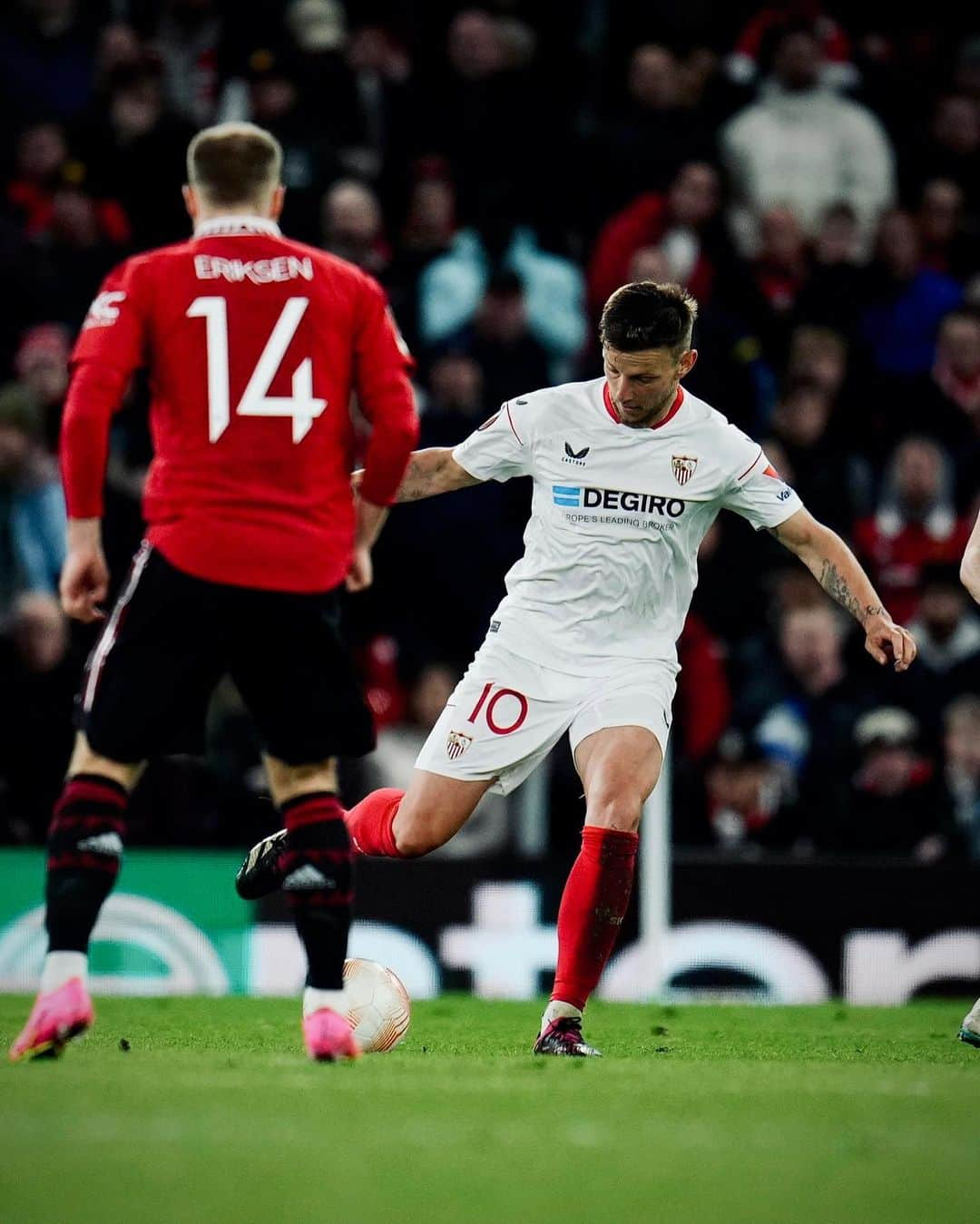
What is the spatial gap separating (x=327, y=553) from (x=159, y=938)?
192 inches

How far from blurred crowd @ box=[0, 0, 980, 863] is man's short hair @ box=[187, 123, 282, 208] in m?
5.03

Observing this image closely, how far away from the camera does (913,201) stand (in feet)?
46.2

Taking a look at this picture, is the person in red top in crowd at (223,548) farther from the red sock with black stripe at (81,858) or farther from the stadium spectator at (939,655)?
the stadium spectator at (939,655)

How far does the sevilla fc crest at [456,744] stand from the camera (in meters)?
6.69

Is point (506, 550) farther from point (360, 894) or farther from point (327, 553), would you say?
point (327, 553)

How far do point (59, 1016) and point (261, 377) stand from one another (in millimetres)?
1596

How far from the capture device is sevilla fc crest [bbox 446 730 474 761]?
6.69 meters

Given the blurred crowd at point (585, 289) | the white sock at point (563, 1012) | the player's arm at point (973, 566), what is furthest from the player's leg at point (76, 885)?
the blurred crowd at point (585, 289)

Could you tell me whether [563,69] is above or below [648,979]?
above

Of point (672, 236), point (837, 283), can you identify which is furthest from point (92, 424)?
point (837, 283)

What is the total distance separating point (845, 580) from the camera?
6578 mm

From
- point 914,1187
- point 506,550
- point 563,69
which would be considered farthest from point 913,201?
point 914,1187

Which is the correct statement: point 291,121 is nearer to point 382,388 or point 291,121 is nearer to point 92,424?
point 382,388

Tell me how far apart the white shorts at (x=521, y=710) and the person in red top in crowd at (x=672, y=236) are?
609 centimetres
